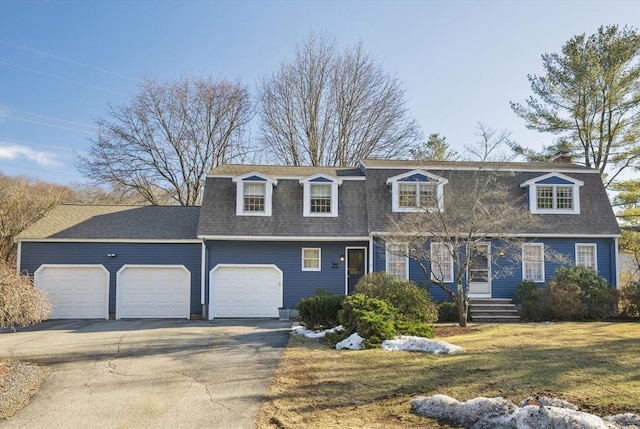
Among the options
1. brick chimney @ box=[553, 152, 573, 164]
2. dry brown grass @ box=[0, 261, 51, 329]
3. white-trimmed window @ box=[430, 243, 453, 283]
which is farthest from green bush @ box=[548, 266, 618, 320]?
dry brown grass @ box=[0, 261, 51, 329]

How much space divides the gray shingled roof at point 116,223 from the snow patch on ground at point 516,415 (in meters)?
13.8

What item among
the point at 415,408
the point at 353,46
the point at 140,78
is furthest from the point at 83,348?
the point at 353,46

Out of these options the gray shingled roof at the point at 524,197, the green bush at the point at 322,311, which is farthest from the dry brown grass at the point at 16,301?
the gray shingled roof at the point at 524,197

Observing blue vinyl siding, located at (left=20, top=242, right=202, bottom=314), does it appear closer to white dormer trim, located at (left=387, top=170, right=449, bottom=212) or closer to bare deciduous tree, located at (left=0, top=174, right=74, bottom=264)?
bare deciduous tree, located at (left=0, top=174, right=74, bottom=264)

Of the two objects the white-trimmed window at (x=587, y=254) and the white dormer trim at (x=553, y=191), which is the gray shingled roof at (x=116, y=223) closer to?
the white dormer trim at (x=553, y=191)

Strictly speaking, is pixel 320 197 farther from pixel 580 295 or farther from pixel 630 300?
pixel 630 300

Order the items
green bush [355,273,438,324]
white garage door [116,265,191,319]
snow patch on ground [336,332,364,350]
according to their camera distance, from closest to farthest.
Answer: snow patch on ground [336,332,364,350], green bush [355,273,438,324], white garage door [116,265,191,319]

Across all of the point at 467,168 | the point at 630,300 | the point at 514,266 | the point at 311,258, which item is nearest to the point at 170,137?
the point at 311,258

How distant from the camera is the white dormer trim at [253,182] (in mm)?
18078

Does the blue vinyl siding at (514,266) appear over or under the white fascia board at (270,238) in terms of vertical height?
under

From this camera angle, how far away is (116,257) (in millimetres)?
17797

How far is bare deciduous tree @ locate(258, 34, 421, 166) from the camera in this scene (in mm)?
30031

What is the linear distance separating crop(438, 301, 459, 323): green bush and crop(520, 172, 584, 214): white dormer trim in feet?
18.0

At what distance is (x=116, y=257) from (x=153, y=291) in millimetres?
1881
